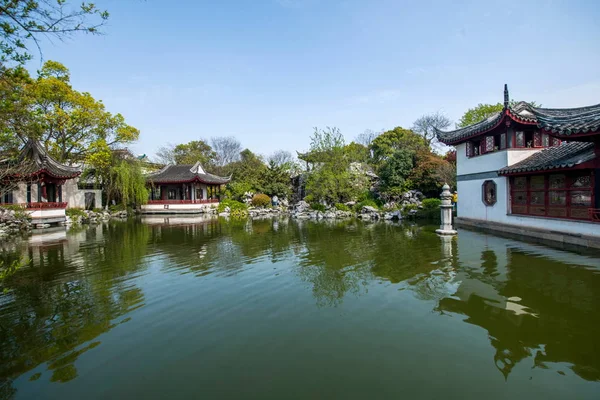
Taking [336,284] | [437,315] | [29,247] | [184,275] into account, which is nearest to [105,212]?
[29,247]

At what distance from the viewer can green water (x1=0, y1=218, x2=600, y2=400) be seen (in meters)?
2.87

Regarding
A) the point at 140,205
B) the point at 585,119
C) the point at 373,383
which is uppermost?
the point at 585,119

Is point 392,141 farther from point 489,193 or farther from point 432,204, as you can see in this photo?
point 489,193

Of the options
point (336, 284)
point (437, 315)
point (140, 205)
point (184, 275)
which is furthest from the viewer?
point (140, 205)

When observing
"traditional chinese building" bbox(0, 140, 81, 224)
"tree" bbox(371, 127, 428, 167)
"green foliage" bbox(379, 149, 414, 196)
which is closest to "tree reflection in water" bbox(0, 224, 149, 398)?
"traditional chinese building" bbox(0, 140, 81, 224)

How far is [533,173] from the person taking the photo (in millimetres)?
10039

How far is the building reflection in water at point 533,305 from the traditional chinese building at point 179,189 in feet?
72.0

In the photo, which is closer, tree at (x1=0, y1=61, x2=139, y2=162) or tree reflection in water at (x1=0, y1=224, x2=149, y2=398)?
tree reflection in water at (x1=0, y1=224, x2=149, y2=398)

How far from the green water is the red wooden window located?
2.21 m

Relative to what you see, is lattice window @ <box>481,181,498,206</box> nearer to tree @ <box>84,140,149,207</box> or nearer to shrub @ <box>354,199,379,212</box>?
shrub @ <box>354,199,379,212</box>

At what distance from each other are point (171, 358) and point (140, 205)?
25012mm

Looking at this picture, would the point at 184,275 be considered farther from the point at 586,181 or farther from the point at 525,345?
the point at 586,181

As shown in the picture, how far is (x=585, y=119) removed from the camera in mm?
8164

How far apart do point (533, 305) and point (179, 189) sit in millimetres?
26440
